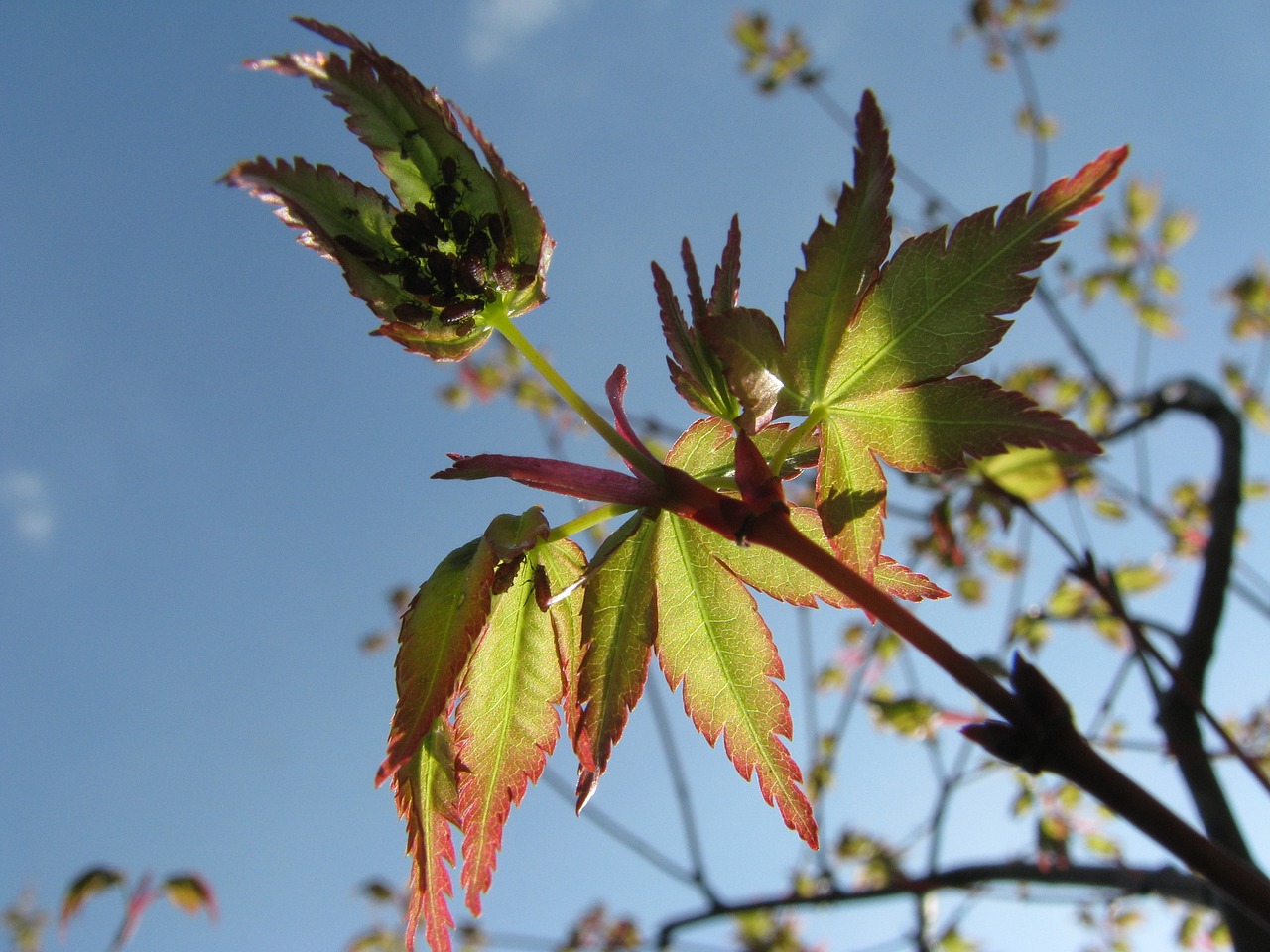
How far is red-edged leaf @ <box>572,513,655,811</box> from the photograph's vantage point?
2.34 ft

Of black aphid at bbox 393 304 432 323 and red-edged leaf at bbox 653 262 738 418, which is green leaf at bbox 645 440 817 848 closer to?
red-edged leaf at bbox 653 262 738 418

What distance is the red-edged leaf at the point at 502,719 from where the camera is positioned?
75cm

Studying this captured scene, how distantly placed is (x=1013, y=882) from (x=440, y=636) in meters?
1.83

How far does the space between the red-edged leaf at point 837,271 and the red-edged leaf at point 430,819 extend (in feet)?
1.35

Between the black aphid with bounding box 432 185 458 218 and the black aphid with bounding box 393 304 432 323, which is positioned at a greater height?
the black aphid with bounding box 432 185 458 218

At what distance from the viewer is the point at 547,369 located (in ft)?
2.31

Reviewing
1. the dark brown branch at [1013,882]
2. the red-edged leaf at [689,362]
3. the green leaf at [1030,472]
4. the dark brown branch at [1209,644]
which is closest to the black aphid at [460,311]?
the red-edged leaf at [689,362]

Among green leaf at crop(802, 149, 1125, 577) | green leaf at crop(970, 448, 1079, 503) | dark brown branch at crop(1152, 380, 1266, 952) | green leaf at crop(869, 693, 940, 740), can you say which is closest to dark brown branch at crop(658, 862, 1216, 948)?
dark brown branch at crop(1152, 380, 1266, 952)

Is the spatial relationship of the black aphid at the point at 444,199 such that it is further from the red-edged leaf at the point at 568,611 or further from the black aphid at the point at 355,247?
the red-edged leaf at the point at 568,611

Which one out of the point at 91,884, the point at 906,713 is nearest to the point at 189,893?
the point at 91,884

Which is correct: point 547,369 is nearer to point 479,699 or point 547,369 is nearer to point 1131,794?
point 479,699

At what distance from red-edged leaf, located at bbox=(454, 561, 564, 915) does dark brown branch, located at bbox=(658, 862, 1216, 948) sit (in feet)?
3.73

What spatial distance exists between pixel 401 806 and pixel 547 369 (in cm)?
38

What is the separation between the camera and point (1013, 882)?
193 centimetres
